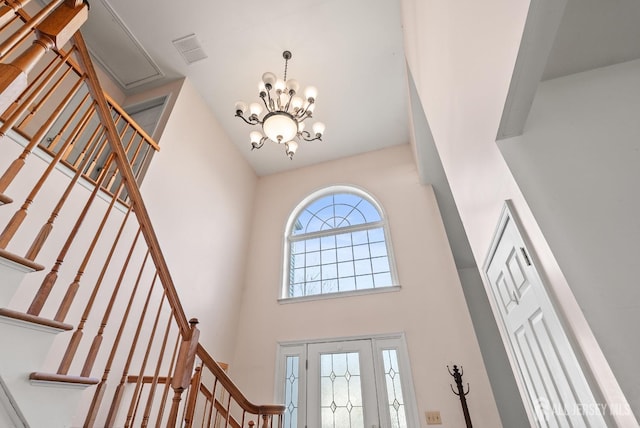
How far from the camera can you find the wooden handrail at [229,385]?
196cm

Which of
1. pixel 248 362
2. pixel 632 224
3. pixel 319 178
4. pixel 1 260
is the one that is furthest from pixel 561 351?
pixel 319 178

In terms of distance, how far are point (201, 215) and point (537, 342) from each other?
3.79 m

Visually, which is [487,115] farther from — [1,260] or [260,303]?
[260,303]

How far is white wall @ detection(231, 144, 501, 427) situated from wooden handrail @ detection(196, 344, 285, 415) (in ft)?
5.04

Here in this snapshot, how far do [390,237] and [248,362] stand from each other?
8.84 ft

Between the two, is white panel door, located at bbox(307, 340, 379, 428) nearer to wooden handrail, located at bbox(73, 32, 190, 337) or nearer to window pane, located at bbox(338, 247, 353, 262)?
window pane, located at bbox(338, 247, 353, 262)

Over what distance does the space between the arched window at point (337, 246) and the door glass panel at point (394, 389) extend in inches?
36.7

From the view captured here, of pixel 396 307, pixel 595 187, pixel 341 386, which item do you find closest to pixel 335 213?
pixel 396 307

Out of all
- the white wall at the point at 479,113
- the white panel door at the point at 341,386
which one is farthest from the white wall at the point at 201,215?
the white wall at the point at 479,113

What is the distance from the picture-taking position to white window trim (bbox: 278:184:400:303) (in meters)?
4.18

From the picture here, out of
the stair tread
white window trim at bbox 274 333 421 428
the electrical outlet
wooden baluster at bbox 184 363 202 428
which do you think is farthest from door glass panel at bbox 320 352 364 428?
the stair tread

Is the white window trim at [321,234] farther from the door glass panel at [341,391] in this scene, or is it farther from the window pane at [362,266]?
the door glass panel at [341,391]

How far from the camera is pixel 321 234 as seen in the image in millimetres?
5102

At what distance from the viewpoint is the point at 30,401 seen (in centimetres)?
101
